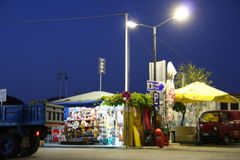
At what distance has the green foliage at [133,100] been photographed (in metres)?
25.2

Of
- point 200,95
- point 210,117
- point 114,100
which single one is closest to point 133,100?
point 114,100

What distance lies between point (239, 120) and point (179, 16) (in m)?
7.17

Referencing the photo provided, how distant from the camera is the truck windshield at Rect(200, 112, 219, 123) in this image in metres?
26.9

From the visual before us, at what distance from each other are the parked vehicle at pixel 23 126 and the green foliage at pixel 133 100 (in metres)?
7.40

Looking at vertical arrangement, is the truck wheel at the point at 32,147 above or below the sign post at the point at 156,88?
below

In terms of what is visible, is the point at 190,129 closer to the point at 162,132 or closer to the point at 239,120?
the point at 239,120

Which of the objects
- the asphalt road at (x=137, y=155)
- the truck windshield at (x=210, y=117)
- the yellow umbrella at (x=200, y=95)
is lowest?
the asphalt road at (x=137, y=155)

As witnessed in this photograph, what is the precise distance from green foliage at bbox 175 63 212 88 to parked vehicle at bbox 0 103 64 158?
24.2 meters

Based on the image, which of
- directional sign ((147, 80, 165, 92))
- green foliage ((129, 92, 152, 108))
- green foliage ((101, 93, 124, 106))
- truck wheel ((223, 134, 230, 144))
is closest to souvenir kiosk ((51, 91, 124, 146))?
green foliage ((101, 93, 124, 106))

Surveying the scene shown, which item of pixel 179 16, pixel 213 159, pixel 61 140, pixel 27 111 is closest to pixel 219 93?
pixel 179 16

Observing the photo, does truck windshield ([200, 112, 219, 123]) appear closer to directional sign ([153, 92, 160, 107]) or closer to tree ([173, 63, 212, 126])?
directional sign ([153, 92, 160, 107])

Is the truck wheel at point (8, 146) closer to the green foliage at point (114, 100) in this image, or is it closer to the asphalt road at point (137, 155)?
the asphalt road at point (137, 155)

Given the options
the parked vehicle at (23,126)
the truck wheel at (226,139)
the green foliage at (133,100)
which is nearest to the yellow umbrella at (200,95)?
the truck wheel at (226,139)

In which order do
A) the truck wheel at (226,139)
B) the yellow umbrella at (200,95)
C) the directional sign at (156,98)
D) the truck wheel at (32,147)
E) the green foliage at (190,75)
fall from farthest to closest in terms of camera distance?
the green foliage at (190,75) → the yellow umbrella at (200,95) → the truck wheel at (226,139) → the directional sign at (156,98) → the truck wheel at (32,147)
